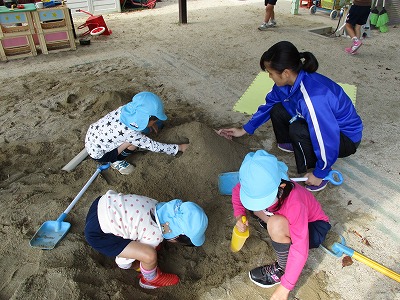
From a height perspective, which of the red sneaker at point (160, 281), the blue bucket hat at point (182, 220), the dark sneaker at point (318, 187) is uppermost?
the blue bucket hat at point (182, 220)

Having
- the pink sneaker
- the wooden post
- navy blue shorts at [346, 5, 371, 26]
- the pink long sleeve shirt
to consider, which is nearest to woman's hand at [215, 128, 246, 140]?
the pink long sleeve shirt

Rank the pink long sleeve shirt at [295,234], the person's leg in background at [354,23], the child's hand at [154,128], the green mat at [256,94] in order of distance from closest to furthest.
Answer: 1. the pink long sleeve shirt at [295,234]
2. the child's hand at [154,128]
3. the green mat at [256,94]
4. the person's leg in background at [354,23]

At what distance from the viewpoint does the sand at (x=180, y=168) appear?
1.71 meters

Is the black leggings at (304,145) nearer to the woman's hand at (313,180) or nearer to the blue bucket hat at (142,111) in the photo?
the woman's hand at (313,180)

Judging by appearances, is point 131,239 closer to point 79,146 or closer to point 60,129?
point 79,146

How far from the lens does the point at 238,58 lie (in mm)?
4727

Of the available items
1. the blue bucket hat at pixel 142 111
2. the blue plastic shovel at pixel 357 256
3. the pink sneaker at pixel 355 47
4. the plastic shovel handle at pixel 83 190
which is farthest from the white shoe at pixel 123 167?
the pink sneaker at pixel 355 47

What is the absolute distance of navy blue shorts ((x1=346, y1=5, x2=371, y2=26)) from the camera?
4.91m

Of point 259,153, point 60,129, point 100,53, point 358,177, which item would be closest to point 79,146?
point 60,129

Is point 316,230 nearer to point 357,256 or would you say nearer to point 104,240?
point 357,256

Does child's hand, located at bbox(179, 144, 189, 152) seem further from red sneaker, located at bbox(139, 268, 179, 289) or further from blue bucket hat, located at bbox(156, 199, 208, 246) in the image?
red sneaker, located at bbox(139, 268, 179, 289)

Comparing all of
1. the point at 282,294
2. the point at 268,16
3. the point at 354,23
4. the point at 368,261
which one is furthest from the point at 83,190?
the point at 268,16

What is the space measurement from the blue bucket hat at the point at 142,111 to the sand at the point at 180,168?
38 cm

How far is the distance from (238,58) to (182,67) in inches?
34.2
